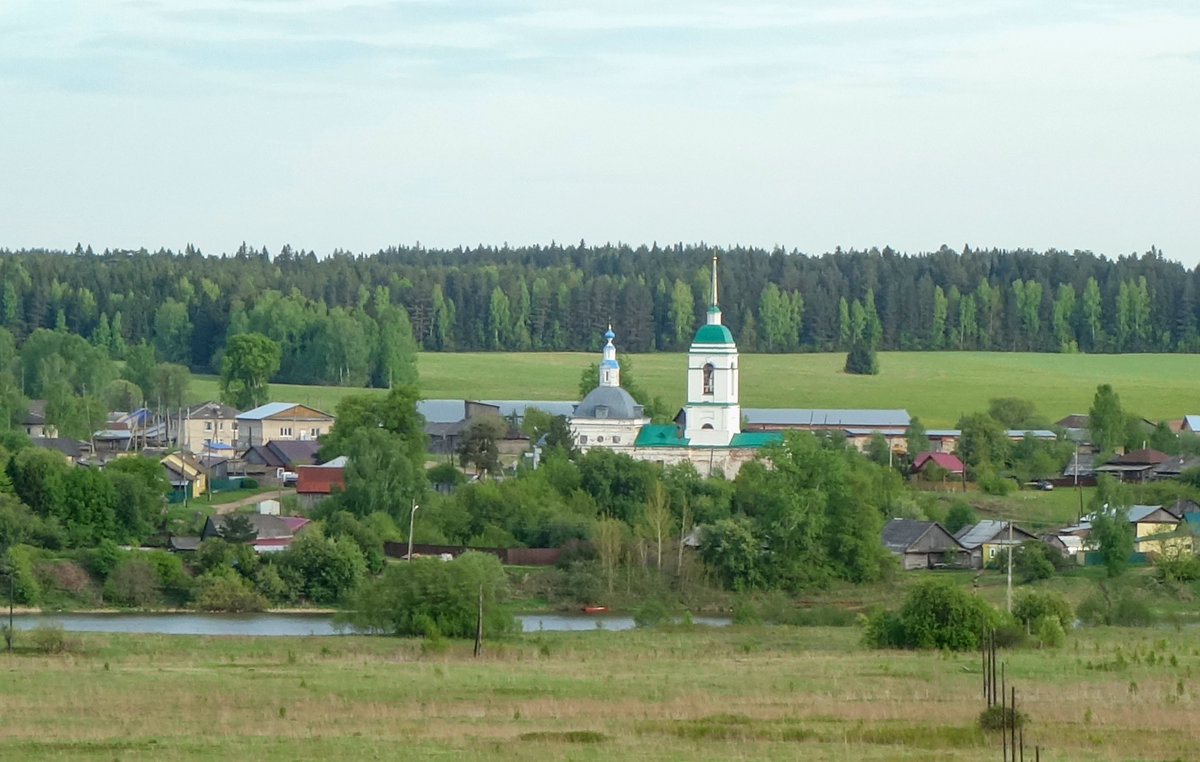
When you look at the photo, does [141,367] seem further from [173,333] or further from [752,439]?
[752,439]

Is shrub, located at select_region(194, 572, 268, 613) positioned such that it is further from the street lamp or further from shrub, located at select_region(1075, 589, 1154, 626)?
shrub, located at select_region(1075, 589, 1154, 626)

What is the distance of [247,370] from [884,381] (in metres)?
32.6

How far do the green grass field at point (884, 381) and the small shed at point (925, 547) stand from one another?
116 ft

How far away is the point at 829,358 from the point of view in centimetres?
12288

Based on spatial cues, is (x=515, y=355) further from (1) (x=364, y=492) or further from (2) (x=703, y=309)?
(1) (x=364, y=492)

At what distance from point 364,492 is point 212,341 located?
59.4m

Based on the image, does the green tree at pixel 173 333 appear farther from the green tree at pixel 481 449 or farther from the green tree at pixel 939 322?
the green tree at pixel 481 449

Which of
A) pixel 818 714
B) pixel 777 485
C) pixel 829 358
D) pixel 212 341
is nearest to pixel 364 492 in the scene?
pixel 777 485

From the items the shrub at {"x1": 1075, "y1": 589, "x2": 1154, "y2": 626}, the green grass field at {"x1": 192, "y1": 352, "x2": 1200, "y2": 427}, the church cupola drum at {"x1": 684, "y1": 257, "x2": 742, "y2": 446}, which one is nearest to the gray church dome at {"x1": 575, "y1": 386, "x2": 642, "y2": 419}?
the church cupola drum at {"x1": 684, "y1": 257, "x2": 742, "y2": 446}

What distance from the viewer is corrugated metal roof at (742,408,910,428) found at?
3339 inches

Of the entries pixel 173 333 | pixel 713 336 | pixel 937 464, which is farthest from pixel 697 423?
pixel 173 333

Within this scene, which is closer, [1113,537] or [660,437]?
[1113,537]

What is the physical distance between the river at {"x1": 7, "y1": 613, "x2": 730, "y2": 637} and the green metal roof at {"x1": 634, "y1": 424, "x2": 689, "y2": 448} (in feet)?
65.3

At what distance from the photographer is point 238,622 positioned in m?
45.1
